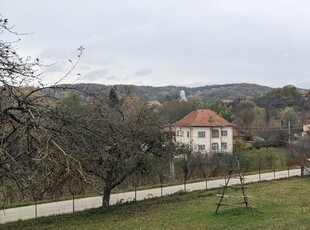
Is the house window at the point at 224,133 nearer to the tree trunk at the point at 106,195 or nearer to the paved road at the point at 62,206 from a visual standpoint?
the paved road at the point at 62,206

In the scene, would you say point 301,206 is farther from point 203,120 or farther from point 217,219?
point 203,120

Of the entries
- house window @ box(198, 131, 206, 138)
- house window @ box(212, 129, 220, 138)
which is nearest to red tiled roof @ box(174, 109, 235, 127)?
house window @ box(212, 129, 220, 138)

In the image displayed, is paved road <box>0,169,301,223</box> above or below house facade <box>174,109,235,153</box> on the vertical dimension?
below

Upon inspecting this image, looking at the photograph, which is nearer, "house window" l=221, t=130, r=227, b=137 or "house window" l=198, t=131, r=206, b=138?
"house window" l=221, t=130, r=227, b=137

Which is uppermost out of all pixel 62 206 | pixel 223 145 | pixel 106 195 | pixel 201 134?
pixel 201 134

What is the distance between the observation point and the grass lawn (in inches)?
549

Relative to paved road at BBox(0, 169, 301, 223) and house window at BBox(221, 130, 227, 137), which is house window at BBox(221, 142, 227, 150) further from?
paved road at BBox(0, 169, 301, 223)

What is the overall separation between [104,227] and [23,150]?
8026 mm

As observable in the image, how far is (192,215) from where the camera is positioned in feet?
53.7

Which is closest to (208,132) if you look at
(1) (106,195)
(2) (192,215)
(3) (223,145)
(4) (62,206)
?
(3) (223,145)

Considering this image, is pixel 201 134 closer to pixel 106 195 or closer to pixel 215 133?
pixel 215 133

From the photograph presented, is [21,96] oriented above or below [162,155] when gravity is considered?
above

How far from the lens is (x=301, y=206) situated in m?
16.7

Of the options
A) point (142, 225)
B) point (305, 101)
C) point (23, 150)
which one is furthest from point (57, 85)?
point (305, 101)
